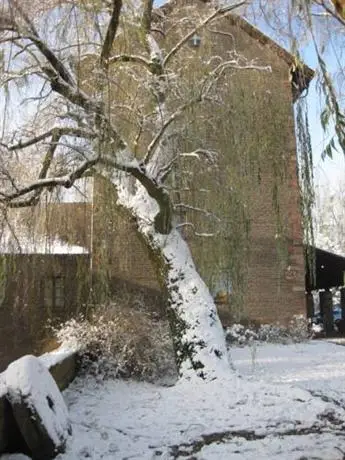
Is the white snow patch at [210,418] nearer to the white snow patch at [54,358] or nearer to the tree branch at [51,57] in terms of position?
the white snow patch at [54,358]

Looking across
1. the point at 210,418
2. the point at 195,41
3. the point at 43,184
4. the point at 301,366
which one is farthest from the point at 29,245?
the point at 301,366

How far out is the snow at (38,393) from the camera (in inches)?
211

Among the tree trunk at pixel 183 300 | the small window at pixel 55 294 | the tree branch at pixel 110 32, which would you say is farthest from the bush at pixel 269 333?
the tree branch at pixel 110 32

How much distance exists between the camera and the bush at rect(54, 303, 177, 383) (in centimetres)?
966

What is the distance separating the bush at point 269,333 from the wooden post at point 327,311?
5.95m

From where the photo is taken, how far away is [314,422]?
6.77 meters

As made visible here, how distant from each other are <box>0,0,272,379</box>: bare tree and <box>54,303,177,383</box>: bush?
2.62 feet

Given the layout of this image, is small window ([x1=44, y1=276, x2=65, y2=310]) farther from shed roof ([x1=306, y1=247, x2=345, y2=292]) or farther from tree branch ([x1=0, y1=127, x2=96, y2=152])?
shed roof ([x1=306, y1=247, x2=345, y2=292])

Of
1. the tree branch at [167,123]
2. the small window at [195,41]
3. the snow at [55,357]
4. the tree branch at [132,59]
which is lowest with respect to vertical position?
the snow at [55,357]

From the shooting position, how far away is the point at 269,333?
16.9m

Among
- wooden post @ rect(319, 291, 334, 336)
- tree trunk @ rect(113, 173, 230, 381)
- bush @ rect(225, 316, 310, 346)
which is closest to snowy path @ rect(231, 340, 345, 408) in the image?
bush @ rect(225, 316, 310, 346)

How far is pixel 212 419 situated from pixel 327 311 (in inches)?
711

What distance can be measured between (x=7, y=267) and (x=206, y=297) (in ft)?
10.2

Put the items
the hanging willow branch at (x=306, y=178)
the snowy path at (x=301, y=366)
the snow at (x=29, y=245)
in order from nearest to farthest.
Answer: the hanging willow branch at (x=306, y=178), the snow at (x=29, y=245), the snowy path at (x=301, y=366)
